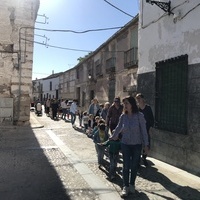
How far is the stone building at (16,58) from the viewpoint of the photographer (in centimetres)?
1448

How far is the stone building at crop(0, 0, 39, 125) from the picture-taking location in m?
14.5

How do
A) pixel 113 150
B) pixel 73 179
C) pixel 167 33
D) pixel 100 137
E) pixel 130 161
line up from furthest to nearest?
pixel 167 33 → pixel 100 137 → pixel 113 150 → pixel 73 179 → pixel 130 161

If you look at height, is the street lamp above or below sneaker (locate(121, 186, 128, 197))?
above

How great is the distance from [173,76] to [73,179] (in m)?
3.15

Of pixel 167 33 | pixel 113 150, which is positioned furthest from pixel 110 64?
pixel 113 150

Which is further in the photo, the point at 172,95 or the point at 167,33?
the point at 167,33

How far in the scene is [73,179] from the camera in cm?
551

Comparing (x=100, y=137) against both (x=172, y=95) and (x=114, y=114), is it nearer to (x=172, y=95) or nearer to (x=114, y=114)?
(x=114, y=114)

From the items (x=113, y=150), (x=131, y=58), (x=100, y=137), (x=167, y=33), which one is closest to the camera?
(x=113, y=150)

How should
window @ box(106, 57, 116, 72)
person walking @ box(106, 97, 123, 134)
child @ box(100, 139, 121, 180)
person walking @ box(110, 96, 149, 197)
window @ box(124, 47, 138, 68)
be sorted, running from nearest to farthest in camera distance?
1. person walking @ box(110, 96, 149, 197)
2. child @ box(100, 139, 121, 180)
3. person walking @ box(106, 97, 123, 134)
4. window @ box(124, 47, 138, 68)
5. window @ box(106, 57, 116, 72)

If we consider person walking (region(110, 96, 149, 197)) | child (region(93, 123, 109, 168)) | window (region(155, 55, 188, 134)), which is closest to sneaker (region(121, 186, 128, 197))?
person walking (region(110, 96, 149, 197))

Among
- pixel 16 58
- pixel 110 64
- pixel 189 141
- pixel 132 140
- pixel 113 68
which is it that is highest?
pixel 110 64

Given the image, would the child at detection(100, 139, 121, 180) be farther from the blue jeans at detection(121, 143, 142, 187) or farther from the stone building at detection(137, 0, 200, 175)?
the stone building at detection(137, 0, 200, 175)

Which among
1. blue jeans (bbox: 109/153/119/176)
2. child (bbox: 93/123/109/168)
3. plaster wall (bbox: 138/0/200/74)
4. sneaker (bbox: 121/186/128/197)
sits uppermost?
plaster wall (bbox: 138/0/200/74)
